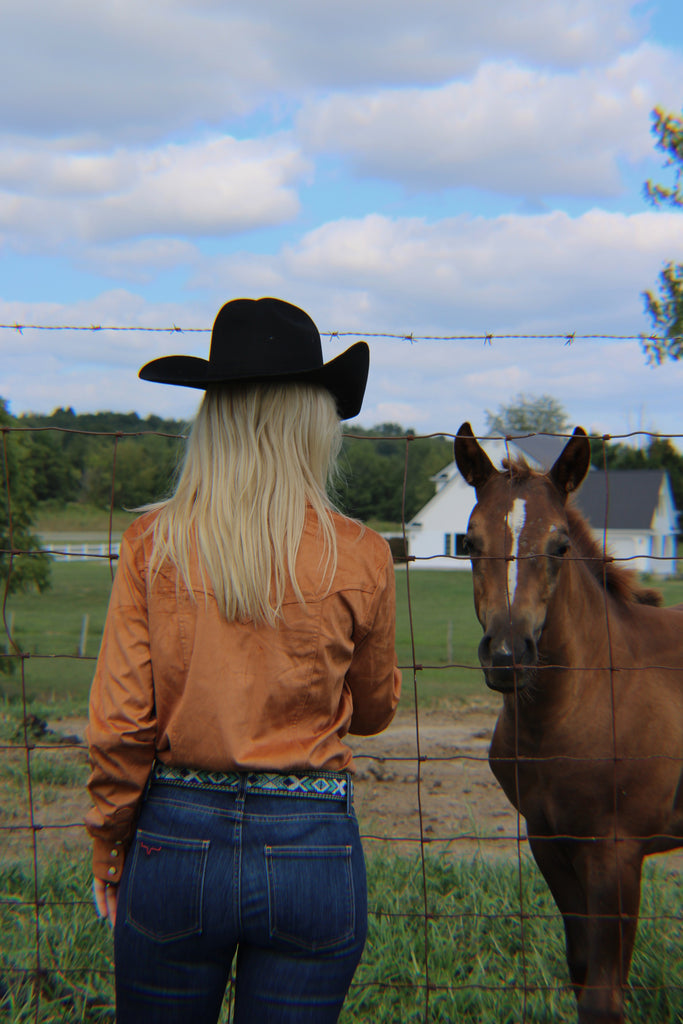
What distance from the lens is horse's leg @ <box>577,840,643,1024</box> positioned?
8.87ft

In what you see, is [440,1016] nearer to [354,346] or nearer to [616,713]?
[616,713]

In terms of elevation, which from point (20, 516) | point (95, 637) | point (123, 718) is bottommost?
point (95, 637)

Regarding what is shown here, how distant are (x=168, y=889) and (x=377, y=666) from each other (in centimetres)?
63

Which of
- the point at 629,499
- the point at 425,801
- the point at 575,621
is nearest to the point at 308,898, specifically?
the point at 575,621

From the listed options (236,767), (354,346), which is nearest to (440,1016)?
(236,767)

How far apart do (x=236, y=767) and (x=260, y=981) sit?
16.7 inches

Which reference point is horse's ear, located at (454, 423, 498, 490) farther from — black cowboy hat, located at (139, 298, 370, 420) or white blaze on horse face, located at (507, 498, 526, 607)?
black cowboy hat, located at (139, 298, 370, 420)

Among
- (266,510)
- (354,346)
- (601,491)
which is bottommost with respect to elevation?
(601,491)

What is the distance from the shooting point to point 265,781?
162 centimetres

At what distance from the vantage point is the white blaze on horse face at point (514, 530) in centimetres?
276

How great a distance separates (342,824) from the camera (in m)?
1.66

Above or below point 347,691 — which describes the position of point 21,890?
below

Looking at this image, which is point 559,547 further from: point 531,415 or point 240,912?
point 531,415

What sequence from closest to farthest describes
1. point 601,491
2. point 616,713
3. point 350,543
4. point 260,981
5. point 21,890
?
point 260,981 < point 350,543 < point 616,713 < point 21,890 < point 601,491
